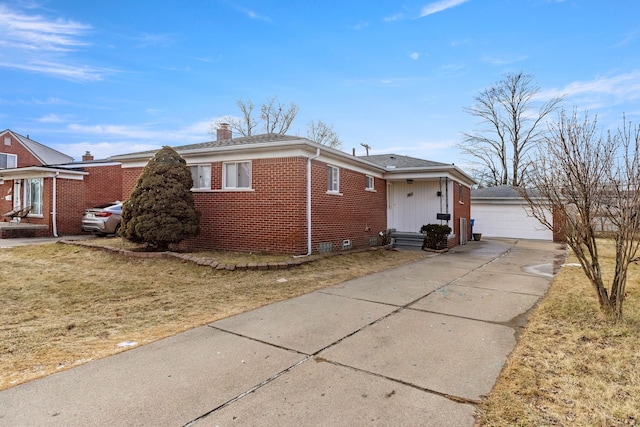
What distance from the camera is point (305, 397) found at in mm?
2668

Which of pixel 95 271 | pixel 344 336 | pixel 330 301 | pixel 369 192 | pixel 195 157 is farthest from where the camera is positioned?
pixel 369 192

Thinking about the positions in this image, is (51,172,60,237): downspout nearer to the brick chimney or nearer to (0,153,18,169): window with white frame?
the brick chimney

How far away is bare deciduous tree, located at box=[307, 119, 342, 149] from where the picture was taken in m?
35.6

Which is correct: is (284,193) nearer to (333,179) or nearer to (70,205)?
(333,179)

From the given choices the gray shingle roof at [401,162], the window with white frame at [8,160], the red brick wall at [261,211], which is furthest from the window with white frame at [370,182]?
the window with white frame at [8,160]

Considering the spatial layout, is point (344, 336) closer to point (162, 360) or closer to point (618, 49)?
point (162, 360)

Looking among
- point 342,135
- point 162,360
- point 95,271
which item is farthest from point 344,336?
point 342,135

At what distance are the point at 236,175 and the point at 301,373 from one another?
26.8 ft

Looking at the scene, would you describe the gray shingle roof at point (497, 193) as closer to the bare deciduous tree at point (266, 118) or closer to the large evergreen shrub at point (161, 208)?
the large evergreen shrub at point (161, 208)

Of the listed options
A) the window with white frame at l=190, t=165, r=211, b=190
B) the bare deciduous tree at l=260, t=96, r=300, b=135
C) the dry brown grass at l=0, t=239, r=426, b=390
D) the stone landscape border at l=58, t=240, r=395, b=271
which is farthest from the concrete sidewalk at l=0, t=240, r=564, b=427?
the bare deciduous tree at l=260, t=96, r=300, b=135

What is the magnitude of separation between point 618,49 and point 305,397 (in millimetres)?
15759

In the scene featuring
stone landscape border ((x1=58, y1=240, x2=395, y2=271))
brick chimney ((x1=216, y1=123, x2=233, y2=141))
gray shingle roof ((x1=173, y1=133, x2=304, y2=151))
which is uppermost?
brick chimney ((x1=216, y1=123, x2=233, y2=141))

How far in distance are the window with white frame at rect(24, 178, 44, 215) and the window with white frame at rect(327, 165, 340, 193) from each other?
43.6 ft

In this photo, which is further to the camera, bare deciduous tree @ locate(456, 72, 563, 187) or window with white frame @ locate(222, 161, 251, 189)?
bare deciduous tree @ locate(456, 72, 563, 187)
